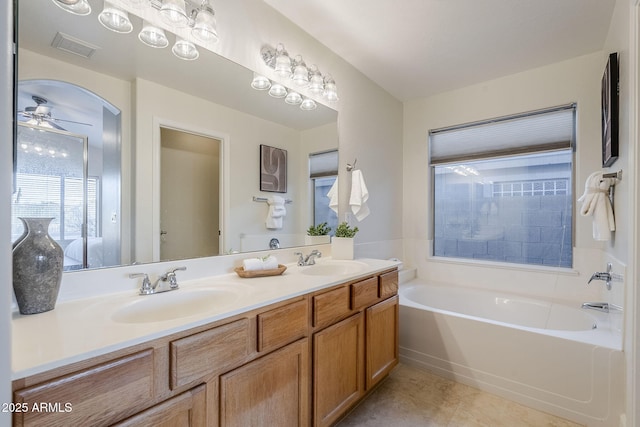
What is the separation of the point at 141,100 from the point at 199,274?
89 cm

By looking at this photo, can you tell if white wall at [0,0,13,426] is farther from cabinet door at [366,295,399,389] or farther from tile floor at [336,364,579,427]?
tile floor at [336,364,579,427]

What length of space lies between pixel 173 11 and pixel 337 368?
196 cm

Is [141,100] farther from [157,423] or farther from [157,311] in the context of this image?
[157,423]

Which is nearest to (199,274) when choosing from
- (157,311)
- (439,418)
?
(157,311)

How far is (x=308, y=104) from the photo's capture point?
2117mm

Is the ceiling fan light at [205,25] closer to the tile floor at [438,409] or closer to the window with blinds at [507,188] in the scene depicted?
the tile floor at [438,409]

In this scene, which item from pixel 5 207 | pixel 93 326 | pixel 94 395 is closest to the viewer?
pixel 5 207

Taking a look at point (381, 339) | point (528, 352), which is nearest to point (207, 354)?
point (381, 339)

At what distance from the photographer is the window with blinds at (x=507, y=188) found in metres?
2.54

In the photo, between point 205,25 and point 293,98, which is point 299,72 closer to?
point 293,98

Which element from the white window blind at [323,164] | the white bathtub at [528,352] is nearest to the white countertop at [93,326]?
the white window blind at [323,164]

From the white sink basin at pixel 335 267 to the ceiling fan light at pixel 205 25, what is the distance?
143 centimetres

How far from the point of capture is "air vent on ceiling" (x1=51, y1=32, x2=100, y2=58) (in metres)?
1.10

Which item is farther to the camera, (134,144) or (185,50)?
(185,50)
